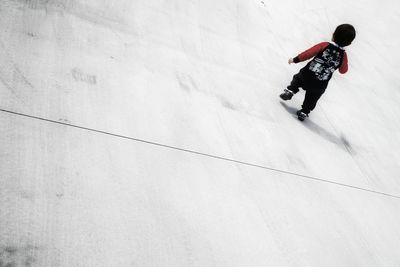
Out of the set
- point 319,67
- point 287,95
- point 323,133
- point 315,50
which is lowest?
point 323,133

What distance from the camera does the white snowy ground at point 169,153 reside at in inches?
71.7

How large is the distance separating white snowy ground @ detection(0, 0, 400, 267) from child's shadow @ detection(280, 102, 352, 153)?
0.03 meters

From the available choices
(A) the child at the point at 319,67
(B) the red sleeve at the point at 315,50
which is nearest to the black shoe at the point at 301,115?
(A) the child at the point at 319,67

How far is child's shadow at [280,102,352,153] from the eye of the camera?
399cm

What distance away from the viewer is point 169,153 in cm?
250

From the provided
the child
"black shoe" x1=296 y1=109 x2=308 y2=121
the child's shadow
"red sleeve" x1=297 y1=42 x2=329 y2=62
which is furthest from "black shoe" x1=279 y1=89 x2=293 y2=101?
"red sleeve" x1=297 y1=42 x2=329 y2=62

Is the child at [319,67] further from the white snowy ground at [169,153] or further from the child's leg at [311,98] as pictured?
the white snowy ground at [169,153]

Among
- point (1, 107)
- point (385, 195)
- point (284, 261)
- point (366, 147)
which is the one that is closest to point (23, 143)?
point (1, 107)

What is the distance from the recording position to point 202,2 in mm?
5203

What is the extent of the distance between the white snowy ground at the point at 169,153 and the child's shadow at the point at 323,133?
0.09 ft

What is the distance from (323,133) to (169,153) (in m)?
2.35

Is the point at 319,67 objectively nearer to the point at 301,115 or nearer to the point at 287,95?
the point at 287,95

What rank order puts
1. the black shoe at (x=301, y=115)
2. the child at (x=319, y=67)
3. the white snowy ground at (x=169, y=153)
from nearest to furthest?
the white snowy ground at (x=169, y=153)
the child at (x=319, y=67)
the black shoe at (x=301, y=115)

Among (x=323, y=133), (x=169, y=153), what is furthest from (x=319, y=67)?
(x=169, y=153)
